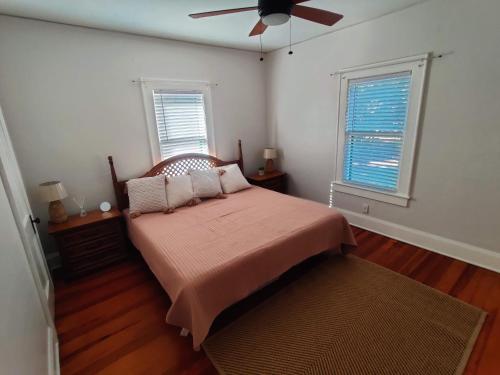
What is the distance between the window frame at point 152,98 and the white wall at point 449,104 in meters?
1.54

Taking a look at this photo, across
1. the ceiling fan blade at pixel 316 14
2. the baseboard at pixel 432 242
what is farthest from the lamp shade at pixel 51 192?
the baseboard at pixel 432 242

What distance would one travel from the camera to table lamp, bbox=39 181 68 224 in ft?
7.44

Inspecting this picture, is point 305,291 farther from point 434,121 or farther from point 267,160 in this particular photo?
point 267,160

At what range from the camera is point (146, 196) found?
2697 mm

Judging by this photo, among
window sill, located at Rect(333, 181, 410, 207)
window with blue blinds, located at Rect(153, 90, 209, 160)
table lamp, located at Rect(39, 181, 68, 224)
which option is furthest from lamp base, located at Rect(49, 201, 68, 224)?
window sill, located at Rect(333, 181, 410, 207)

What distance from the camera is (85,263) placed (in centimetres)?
247

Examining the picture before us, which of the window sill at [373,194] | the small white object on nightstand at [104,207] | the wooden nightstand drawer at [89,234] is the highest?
the small white object on nightstand at [104,207]

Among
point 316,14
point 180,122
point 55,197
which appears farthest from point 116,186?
point 316,14

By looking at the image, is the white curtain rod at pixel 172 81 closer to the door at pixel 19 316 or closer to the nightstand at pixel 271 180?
the nightstand at pixel 271 180

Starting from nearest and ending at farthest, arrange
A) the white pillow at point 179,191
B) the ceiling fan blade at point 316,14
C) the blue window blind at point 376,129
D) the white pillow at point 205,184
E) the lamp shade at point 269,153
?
the ceiling fan blade at point 316,14 < the blue window blind at point 376,129 < the white pillow at point 179,191 < the white pillow at point 205,184 < the lamp shade at point 269,153

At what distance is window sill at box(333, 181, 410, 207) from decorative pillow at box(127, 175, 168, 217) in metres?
2.29

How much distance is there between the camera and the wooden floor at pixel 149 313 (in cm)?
155

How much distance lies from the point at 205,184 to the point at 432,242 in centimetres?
264

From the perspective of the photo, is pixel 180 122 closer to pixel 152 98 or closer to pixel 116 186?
pixel 152 98
